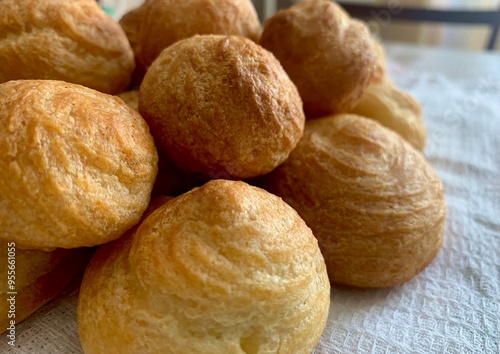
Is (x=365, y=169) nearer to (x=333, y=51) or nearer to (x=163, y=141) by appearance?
(x=333, y=51)

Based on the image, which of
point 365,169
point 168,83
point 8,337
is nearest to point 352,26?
point 365,169

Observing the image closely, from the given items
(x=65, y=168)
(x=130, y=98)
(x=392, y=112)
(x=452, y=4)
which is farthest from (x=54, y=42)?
(x=452, y=4)

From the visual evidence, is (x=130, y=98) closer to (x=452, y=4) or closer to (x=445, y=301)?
(x=445, y=301)

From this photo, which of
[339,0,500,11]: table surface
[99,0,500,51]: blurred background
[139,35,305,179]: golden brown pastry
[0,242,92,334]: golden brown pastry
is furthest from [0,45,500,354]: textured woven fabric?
[339,0,500,11]: table surface

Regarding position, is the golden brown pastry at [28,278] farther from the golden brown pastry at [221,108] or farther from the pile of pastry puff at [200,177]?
the golden brown pastry at [221,108]

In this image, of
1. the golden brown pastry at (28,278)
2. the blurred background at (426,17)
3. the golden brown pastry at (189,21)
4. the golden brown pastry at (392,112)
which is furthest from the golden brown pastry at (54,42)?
the blurred background at (426,17)

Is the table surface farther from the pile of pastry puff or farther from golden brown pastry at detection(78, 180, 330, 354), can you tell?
golden brown pastry at detection(78, 180, 330, 354)
